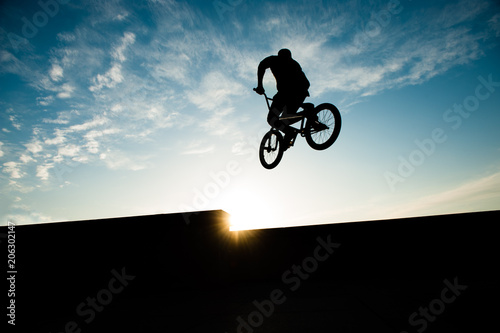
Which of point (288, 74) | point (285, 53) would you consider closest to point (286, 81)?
point (288, 74)

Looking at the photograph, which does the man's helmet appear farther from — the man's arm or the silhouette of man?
the man's arm

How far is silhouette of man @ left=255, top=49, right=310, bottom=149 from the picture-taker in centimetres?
543

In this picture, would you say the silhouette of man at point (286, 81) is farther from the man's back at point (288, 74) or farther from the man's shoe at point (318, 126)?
the man's shoe at point (318, 126)

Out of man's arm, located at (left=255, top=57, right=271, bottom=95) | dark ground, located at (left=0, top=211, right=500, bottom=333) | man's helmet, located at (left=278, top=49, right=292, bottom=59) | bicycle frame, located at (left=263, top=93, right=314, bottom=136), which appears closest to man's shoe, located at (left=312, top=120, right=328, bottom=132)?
bicycle frame, located at (left=263, top=93, right=314, bottom=136)

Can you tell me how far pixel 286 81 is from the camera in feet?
17.9

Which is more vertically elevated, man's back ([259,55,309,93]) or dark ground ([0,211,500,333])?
man's back ([259,55,309,93])

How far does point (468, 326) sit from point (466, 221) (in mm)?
4727

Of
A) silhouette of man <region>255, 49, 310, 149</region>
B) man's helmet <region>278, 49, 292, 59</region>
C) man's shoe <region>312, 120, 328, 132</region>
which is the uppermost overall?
man's helmet <region>278, 49, 292, 59</region>

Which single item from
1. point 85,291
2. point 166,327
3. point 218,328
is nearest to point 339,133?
point 218,328

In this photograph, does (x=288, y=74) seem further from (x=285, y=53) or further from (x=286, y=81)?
(x=285, y=53)

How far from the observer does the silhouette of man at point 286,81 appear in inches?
214

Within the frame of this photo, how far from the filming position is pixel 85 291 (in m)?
6.21

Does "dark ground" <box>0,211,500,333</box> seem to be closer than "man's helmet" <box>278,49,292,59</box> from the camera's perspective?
No

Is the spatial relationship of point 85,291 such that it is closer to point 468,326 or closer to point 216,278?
point 216,278
